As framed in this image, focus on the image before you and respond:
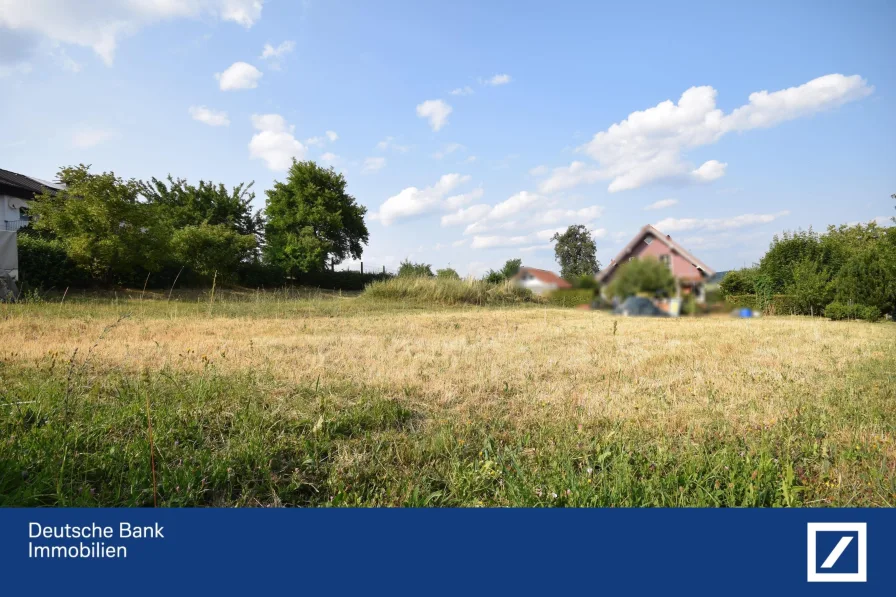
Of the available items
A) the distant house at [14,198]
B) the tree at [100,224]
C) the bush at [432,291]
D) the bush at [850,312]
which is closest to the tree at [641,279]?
the bush at [850,312]

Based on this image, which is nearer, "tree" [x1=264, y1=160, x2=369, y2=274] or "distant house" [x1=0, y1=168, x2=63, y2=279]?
"distant house" [x1=0, y1=168, x2=63, y2=279]

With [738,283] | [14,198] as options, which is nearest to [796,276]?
[738,283]

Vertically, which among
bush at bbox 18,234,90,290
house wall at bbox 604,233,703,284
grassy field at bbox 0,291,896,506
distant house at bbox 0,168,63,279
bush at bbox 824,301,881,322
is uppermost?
distant house at bbox 0,168,63,279

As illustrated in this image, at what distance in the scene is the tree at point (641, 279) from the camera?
4.42 feet

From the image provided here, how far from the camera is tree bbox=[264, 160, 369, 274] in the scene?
32250mm

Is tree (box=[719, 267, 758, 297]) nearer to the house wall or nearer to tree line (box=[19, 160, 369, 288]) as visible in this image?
the house wall

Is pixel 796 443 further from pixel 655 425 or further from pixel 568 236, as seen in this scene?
pixel 568 236

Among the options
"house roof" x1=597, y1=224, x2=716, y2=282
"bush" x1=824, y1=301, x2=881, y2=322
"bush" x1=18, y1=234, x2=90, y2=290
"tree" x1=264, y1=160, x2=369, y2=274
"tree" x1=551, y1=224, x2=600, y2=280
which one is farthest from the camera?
"tree" x1=264, y1=160, x2=369, y2=274

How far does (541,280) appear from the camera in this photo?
1.73 m

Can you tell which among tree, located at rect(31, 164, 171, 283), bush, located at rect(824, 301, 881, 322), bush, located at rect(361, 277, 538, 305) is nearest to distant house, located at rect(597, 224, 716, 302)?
bush, located at rect(824, 301, 881, 322)

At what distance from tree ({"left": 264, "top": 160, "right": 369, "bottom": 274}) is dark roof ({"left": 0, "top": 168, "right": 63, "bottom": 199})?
12770 millimetres

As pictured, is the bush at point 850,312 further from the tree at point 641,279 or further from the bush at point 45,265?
the bush at point 45,265

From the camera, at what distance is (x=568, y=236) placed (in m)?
Result: 2.15

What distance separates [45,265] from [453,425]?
64.1 ft
